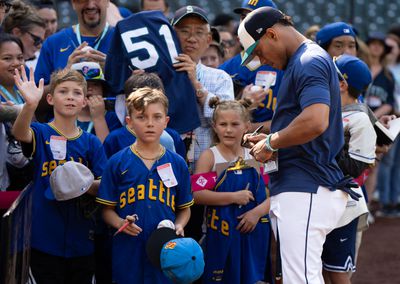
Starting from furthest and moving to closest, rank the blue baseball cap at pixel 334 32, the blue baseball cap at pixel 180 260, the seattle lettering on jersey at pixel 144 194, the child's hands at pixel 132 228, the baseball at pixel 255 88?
1. the blue baseball cap at pixel 334 32
2. the baseball at pixel 255 88
3. the seattle lettering on jersey at pixel 144 194
4. the child's hands at pixel 132 228
5. the blue baseball cap at pixel 180 260

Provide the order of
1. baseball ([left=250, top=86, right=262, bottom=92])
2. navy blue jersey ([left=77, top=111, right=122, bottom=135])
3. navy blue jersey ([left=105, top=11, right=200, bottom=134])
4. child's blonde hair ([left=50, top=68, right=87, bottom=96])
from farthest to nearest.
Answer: baseball ([left=250, top=86, right=262, bottom=92]), navy blue jersey ([left=77, top=111, right=122, bottom=135]), navy blue jersey ([left=105, top=11, right=200, bottom=134]), child's blonde hair ([left=50, top=68, right=87, bottom=96])

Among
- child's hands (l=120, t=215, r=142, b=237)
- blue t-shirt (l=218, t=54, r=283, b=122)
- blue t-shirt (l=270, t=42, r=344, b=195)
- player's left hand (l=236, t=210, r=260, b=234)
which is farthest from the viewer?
blue t-shirt (l=218, t=54, r=283, b=122)

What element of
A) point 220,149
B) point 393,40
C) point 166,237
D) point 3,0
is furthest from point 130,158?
point 393,40

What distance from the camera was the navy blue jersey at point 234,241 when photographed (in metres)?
5.20

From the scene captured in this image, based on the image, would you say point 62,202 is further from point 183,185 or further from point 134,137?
point 183,185

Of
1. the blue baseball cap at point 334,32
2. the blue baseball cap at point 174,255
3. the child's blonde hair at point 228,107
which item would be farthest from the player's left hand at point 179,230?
the blue baseball cap at point 334,32

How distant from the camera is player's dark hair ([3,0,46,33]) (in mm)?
6211

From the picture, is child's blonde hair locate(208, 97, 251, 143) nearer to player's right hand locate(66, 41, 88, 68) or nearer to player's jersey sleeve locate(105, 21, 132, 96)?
player's jersey sleeve locate(105, 21, 132, 96)

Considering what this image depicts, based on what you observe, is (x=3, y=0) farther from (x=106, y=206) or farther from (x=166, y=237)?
(x=166, y=237)

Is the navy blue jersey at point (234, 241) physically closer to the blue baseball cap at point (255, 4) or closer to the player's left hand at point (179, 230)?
the player's left hand at point (179, 230)

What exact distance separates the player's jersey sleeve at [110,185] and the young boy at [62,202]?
21 centimetres

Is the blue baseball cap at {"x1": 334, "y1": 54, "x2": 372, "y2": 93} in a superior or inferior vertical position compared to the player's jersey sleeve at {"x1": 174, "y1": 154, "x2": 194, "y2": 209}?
superior

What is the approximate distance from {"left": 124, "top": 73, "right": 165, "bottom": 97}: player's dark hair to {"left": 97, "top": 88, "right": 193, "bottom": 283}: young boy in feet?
0.78

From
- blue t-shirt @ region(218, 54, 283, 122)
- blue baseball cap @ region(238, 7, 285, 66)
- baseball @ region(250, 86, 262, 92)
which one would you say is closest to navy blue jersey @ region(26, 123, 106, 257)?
blue baseball cap @ region(238, 7, 285, 66)
